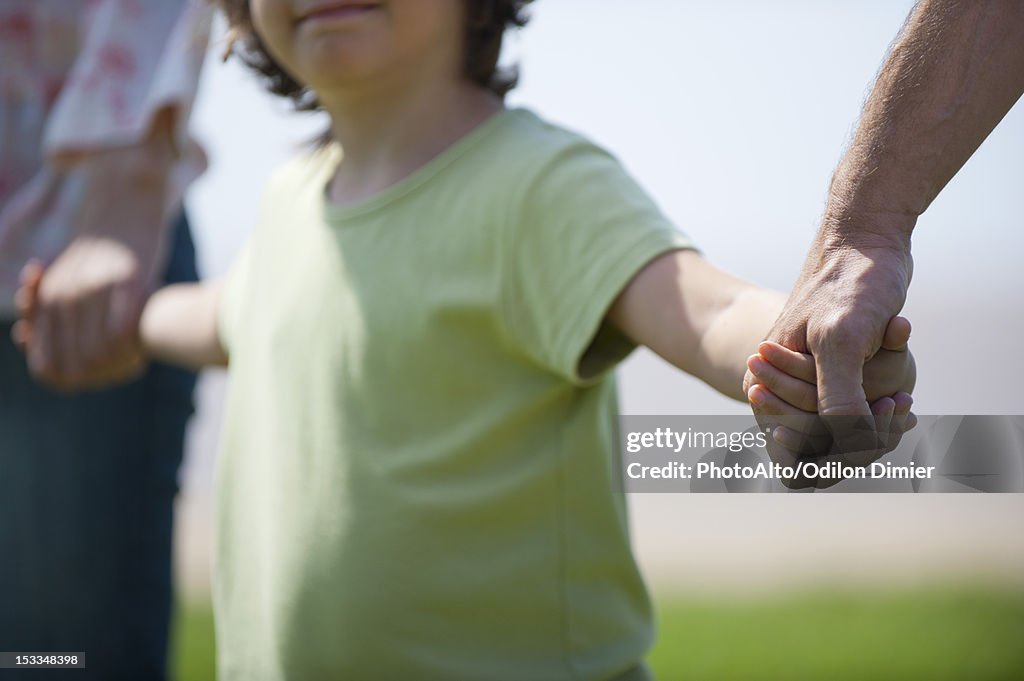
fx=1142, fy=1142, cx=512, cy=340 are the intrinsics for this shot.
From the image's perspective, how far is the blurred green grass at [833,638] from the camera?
282 cm

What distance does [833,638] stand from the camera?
3.17m

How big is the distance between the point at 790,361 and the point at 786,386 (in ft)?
0.05

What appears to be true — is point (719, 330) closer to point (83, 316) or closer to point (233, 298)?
point (233, 298)

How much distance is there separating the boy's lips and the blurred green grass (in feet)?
5.87

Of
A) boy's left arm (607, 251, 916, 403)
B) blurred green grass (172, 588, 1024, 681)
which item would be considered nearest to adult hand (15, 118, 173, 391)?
boy's left arm (607, 251, 916, 403)

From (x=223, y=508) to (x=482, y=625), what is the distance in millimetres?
414

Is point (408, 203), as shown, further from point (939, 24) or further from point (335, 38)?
point (939, 24)

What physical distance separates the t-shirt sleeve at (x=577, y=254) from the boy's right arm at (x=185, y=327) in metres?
0.59

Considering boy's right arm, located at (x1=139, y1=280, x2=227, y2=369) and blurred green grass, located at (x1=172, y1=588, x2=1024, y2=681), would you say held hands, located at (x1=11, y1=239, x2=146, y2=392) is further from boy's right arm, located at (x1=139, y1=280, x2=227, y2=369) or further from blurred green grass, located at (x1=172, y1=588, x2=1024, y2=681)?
blurred green grass, located at (x1=172, y1=588, x2=1024, y2=681)

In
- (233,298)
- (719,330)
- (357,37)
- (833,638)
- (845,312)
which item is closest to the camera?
(845,312)

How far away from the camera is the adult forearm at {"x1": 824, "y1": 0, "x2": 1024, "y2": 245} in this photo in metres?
0.67

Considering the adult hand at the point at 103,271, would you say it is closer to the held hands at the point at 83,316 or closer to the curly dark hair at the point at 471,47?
the held hands at the point at 83,316

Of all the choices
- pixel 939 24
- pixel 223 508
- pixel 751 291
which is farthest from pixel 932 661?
pixel 939 24

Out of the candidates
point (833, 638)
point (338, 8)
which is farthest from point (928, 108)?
point (833, 638)
